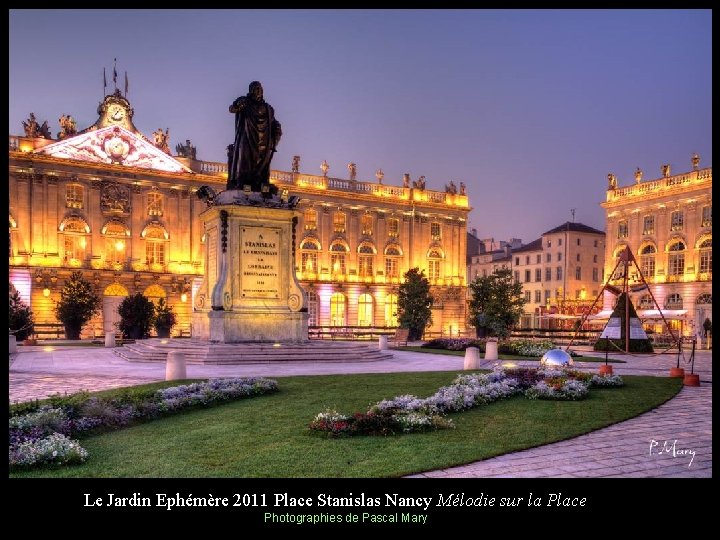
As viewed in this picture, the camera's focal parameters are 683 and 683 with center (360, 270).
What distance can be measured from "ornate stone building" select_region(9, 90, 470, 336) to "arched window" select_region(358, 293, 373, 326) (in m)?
0.14

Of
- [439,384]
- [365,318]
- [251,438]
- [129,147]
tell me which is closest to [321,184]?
[365,318]

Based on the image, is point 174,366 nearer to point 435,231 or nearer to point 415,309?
point 415,309

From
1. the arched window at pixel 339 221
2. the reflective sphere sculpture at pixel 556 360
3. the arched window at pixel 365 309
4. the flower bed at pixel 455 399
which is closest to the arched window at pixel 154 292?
the arched window at pixel 339 221

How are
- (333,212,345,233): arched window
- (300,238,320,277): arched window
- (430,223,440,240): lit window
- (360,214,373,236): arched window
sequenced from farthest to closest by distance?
(430,223,440,240): lit window
(360,214,373,236): arched window
(333,212,345,233): arched window
(300,238,320,277): arched window

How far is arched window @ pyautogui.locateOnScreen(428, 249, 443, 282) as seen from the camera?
2835 inches

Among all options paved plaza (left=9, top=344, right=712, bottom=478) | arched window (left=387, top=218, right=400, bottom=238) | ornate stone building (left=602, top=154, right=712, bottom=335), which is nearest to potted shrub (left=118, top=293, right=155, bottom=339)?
paved plaza (left=9, top=344, right=712, bottom=478)

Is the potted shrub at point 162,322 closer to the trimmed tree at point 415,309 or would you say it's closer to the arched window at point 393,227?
the trimmed tree at point 415,309

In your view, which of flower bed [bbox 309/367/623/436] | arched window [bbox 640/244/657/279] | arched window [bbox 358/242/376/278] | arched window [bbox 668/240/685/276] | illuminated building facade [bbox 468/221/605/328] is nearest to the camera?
flower bed [bbox 309/367/623/436]

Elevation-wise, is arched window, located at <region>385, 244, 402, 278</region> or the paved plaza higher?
arched window, located at <region>385, 244, 402, 278</region>

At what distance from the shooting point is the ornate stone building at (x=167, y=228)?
179ft

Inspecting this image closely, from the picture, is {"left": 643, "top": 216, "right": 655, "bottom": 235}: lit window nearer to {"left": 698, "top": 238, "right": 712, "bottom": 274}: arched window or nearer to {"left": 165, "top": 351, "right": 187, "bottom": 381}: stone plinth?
{"left": 698, "top": 238, "right": 712, "bottom": 274}: arched window
